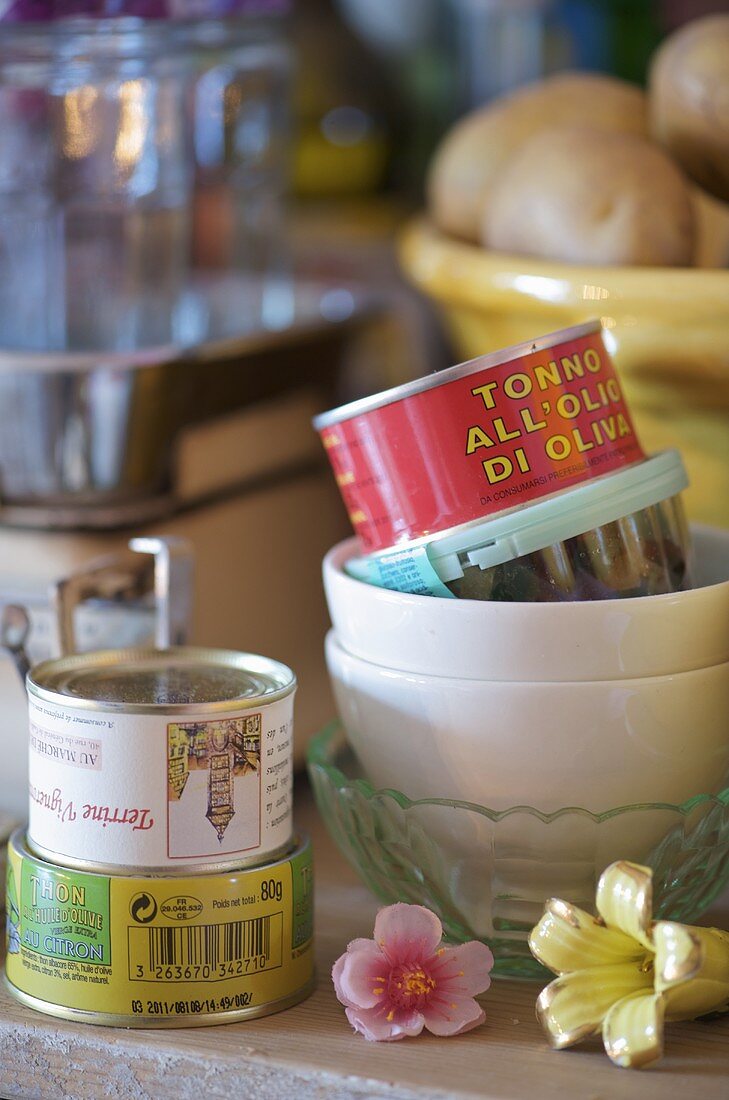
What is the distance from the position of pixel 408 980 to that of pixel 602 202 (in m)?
0.32

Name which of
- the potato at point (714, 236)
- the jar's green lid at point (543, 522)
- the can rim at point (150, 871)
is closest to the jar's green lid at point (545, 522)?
the jar's green lid at point (543, 522)

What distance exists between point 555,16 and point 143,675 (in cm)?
71

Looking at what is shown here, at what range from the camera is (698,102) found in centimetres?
60

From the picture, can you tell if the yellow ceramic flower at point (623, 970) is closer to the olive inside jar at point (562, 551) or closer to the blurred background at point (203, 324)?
the olive inside jar at point (562, 551)

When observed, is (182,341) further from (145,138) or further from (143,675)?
(143,675)

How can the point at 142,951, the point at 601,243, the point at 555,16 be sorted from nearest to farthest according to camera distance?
the point at 142,951 < the point at 601,243 < the point at 555,16

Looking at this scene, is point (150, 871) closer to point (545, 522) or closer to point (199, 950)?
point (199, 950)

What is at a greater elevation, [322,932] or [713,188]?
[713,188]

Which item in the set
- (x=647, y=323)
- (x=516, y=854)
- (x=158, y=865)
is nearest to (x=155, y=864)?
(x=158, y=865)

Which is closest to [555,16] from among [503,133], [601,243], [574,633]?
[503,133]

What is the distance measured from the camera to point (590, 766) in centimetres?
47

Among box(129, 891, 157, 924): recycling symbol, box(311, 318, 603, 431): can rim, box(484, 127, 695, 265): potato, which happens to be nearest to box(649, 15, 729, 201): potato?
box(484, 127, 695, 265): potato

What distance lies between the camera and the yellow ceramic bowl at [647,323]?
559mm

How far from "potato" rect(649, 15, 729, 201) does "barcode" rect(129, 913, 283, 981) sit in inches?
14.4
